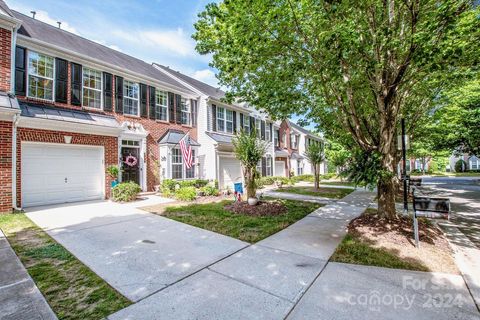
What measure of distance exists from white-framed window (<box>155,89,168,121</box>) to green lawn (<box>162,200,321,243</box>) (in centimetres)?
678

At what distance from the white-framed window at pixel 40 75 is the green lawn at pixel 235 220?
22.7 feet

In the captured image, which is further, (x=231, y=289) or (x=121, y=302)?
(x=231, y=289)

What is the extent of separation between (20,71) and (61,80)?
124 centimetres

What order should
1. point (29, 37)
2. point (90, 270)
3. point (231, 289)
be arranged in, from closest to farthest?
1. point (231, 289)
2. point (90, 270)
3. point (29, 37)

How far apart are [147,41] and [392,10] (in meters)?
11.3

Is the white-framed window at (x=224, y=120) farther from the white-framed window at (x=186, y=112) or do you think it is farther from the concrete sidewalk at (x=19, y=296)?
the concrete sidewalk at (x=19, y=296)

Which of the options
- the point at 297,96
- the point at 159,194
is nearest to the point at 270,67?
the point at 297,96

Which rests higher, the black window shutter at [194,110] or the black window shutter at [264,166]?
the black window shutter at [194,110]

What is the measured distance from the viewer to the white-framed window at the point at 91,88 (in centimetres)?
998

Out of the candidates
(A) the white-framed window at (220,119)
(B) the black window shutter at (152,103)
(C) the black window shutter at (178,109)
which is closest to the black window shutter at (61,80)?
(B) the black window shutter at (152,103)

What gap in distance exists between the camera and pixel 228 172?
16359 millimetres

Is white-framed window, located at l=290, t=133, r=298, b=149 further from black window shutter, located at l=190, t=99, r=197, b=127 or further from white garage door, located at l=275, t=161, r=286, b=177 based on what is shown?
black window shutter, located at l=190, t=99, r=197, b=127

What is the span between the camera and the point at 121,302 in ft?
8.93

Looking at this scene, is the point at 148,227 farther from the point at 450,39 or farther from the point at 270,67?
the point at 450,39
